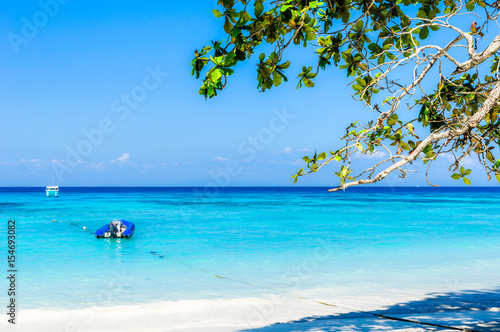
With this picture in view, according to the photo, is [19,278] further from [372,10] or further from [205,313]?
[372,10]

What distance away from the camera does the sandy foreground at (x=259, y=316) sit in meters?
7.28

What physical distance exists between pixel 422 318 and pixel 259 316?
3057 mm

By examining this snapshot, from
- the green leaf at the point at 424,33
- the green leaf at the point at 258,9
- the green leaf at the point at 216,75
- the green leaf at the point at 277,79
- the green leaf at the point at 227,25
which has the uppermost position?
the green leaf at the point at 424,33

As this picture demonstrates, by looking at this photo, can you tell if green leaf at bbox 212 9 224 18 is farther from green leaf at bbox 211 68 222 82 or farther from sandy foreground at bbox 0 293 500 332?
sandy foreground at bbox 0 293 500 332

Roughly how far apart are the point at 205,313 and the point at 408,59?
6.77 m

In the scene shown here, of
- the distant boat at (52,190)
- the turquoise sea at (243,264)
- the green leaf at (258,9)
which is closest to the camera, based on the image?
the green leaf at (258,9)

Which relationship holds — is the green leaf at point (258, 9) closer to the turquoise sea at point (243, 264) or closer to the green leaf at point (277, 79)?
the green leaf at point (277, 79)

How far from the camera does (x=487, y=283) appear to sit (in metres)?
11.5

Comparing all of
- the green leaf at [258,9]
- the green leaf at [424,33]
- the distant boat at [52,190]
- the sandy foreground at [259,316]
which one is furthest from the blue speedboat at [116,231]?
the distant boat at [52,190]

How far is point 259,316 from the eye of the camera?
8.09 metres

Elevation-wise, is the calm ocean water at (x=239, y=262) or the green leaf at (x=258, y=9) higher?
the green leaf at (x=258, y=9)

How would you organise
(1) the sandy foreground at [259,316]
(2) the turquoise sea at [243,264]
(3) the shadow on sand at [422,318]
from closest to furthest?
(3) the shadow on sand at [422,318] < (1) the sandy foreground at [259,316] < (2) the turquoise sea at [243,264]

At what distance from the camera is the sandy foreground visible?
7277mm

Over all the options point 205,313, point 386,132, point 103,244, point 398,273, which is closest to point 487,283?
point 398,273
